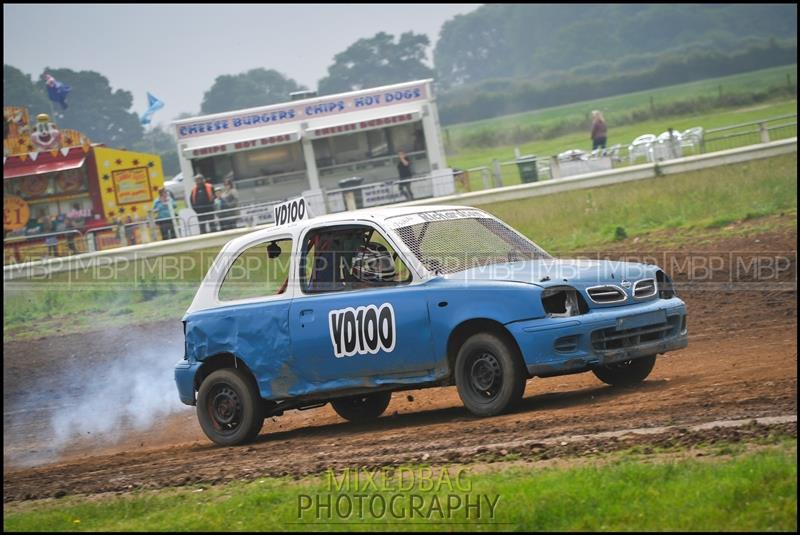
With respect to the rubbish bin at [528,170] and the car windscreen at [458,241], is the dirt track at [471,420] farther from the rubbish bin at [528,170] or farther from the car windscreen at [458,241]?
the rubbish bin at [528,170]

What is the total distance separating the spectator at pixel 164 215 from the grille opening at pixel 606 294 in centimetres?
1721

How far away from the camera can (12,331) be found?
22922mm

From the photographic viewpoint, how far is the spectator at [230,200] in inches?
1012

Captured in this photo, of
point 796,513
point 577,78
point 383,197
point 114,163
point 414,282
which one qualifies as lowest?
point 796,513

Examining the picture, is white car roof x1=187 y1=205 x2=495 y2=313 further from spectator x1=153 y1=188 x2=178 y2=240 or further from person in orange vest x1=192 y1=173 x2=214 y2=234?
person in orange vest x1=192 y1=173 x2=214 y2=234

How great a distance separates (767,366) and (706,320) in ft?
15.1

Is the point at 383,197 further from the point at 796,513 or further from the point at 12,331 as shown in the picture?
the point at 796,513

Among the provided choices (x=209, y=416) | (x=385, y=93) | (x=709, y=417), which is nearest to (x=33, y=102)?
(x=385, y=93)

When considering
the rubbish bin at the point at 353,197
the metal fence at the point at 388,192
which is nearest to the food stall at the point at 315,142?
the rubbish bin at the point at 353,197

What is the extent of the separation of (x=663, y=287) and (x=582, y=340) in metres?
1.30

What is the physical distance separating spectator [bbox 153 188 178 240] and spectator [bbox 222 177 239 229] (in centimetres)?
123

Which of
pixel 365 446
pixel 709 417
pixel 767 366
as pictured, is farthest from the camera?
pixel 767 366

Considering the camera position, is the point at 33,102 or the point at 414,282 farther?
the point at 33,102

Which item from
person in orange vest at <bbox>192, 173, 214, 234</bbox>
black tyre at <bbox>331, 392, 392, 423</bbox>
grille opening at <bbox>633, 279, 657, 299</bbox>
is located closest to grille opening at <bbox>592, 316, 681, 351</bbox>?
grille opening at <bbox>633, 279, 657, 299</bbox>
